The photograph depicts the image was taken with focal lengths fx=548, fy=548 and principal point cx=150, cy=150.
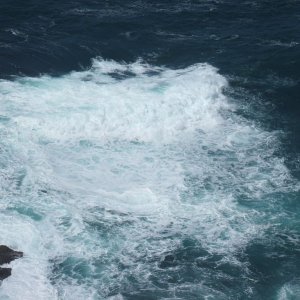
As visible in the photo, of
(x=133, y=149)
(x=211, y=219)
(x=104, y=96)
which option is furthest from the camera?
(x=104, y=96)

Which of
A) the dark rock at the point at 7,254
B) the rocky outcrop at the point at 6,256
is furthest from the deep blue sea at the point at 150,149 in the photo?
the dark rock at the point at 7,254

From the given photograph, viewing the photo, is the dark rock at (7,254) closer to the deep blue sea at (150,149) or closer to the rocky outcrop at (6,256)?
the rocky outcrop at (6,256)

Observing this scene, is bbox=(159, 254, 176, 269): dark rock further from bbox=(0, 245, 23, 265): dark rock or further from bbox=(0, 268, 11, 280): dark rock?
bbox=(0, 268, 11, 280): dark rock

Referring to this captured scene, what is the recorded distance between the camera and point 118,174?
4006 cm

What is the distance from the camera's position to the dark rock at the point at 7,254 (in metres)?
31.1

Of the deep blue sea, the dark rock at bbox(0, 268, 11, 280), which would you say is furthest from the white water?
the dark rock at bbox(0, 268, 11, 280)

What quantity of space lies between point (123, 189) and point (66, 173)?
443 cm

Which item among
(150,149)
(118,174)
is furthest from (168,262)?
(150,149)

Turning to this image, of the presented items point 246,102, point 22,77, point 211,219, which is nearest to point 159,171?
point 211,219

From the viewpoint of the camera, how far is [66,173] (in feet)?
130

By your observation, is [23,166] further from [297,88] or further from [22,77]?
[297,88]

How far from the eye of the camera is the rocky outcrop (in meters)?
30.5

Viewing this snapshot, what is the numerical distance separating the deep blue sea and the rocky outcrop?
1.64 feet

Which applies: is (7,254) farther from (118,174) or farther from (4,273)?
(118,174)
